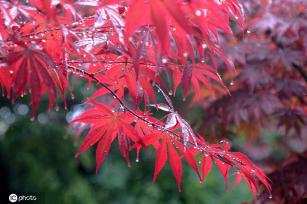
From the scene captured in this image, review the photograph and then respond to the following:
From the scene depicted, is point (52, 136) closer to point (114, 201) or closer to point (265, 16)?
point (114, 201)

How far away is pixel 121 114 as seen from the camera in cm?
96

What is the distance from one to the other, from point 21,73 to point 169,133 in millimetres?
350

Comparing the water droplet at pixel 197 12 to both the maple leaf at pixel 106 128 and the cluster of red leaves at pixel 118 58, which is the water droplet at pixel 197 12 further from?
the maple leaf at pixel 106 128

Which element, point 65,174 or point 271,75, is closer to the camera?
point 271,75

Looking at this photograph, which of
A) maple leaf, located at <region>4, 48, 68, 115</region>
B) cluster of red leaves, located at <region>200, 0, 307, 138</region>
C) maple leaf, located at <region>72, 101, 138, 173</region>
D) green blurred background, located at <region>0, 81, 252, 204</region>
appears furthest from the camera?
green blurred background, located at <region>0, 81, 252, 204</region>

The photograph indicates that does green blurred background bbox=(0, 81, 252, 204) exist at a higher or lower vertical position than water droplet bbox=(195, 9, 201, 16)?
lower

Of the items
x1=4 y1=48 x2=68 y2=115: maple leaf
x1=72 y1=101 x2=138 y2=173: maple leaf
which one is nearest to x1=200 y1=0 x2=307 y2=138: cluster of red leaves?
A: x1=72 y1=101 x2=138 y2=173: maple leaf

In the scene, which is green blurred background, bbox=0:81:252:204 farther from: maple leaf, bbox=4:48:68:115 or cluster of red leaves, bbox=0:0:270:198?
maple leaf, bbox=4:48:68:115

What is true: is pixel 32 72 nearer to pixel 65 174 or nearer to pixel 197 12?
pixel 197 12

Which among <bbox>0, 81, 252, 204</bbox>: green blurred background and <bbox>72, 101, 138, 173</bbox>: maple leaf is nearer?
<bbox>72, 101, 138, 173</bbox>: maple leaf

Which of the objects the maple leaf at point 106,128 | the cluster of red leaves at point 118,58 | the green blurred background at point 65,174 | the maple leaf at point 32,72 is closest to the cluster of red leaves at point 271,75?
the cluster of red leaves at point 118,58

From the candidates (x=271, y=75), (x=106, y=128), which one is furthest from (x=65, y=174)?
(x=106, y=128)

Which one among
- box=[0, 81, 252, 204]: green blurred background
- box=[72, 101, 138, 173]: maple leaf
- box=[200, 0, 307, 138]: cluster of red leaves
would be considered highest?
box=[72, 101, 138, 173]: maple leaf

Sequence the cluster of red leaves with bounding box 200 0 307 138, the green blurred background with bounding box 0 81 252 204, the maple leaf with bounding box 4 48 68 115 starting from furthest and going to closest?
the green blurred background with bounding box 0 81 252 204 < the cluster of red leaves with bounding box 200 0 307 138 < the maple leaf with bounding box 4 48 68 115
